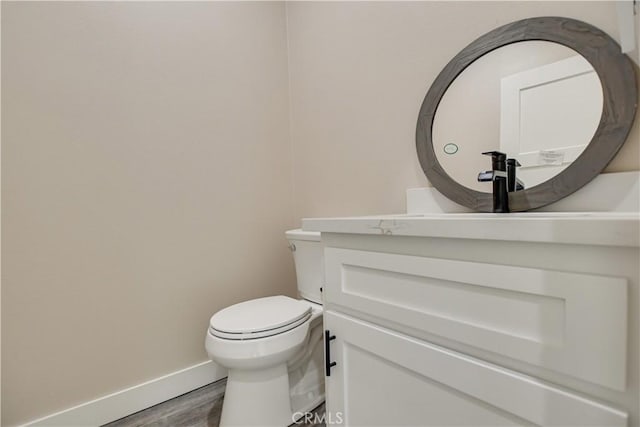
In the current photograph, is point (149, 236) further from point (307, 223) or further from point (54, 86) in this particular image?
point (307, 223)

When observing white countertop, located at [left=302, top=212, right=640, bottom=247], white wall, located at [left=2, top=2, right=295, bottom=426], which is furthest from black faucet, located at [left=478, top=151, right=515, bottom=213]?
white wall, located at [left=2, top=2, right=295, bottom=426]

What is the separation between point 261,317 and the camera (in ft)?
3.75

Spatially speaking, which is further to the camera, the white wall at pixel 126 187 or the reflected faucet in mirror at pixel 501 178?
the white wall at pixel 126 187

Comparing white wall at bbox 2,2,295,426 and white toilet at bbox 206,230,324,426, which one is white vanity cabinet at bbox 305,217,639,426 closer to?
white toilet at bbox 206,230,324,426

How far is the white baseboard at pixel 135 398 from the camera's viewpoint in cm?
115

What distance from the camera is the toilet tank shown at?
4.48 ft

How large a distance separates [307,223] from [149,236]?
836 millimetres

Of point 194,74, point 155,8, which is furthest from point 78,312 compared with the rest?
point 155,8

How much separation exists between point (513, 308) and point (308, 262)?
982 mm

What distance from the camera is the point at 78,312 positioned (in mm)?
1177

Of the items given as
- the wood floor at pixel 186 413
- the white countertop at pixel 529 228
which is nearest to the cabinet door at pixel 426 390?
the white countertop at pixel 529 228

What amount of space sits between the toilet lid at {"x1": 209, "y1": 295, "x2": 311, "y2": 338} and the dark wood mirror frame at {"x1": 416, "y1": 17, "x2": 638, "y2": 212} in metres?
0.73

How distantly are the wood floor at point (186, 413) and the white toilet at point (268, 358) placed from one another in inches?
4.8

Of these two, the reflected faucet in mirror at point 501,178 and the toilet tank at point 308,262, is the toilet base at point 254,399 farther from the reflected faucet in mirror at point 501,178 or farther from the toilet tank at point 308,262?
the reflected faucet in mirror at point 501,178
